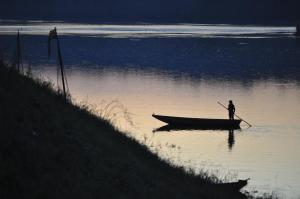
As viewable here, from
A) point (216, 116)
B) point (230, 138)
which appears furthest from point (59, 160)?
point (216, 116)

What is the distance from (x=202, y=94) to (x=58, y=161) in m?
44.8

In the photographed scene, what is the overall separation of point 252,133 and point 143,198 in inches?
1127

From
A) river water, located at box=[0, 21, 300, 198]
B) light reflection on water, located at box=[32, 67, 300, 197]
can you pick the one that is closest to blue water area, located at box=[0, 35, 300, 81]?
river water, located at box=[0, 21, 300, 198]

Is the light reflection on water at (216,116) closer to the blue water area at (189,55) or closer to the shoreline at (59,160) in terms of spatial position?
the blue water area at (189,55)

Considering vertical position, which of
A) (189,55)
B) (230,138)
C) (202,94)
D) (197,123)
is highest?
(197,123)

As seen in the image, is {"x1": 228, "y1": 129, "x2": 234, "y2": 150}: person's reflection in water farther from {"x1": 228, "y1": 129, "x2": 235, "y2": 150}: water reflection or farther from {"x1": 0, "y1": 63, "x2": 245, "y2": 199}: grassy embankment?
{"x1": 0, "y1": 63, "x2": 245, "y2": 199}: grassy embankment

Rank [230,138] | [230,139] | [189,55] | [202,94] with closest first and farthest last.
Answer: [230,139] < [230,138] < [202,94] < [189,55]

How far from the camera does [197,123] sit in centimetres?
3903

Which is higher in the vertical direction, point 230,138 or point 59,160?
point 59,160

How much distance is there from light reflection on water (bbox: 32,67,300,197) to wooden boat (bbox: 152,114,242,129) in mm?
587

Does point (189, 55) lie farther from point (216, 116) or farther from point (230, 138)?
point (230, 138)

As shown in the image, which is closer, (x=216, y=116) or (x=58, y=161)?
(x=58, y=161)

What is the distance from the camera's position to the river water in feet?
93.5

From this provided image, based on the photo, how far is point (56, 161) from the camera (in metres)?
10.2
